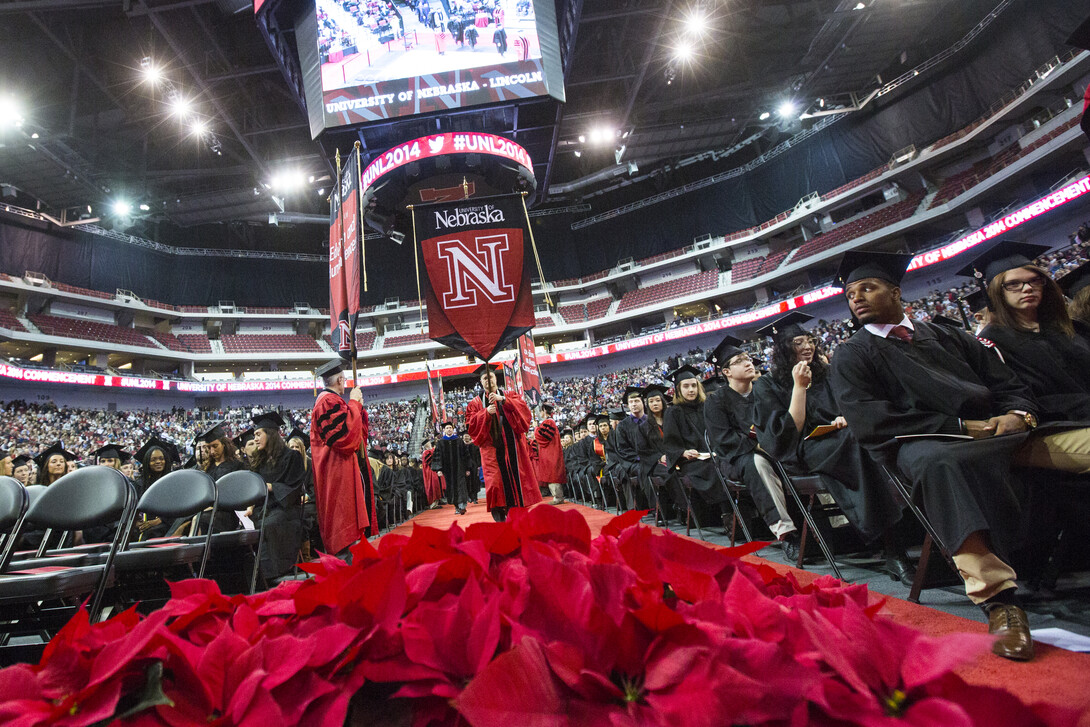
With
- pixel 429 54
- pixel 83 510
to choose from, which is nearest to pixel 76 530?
pixel 83 510

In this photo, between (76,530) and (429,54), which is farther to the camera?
(429,54)

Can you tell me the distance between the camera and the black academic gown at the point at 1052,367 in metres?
2.35

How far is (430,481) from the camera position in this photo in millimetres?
13375

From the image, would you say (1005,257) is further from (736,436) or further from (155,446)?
(155,446)

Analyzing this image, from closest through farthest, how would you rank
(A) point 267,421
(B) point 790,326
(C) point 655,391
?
(B) point 790,326 → (A) point 267,421 → (C) point 655,391

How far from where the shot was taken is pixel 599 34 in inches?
646

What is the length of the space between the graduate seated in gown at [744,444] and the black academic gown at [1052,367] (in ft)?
4.99

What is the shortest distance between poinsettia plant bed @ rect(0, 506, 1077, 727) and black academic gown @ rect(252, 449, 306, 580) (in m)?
4.14

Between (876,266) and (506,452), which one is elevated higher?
(876,266)

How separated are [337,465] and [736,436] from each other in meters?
3.65

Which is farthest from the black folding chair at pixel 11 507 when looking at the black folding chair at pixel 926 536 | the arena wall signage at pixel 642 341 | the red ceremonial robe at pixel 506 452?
the arena wall signage at pixel 642 341

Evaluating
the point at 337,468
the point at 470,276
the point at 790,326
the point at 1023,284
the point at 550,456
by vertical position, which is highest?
the point at 470,276

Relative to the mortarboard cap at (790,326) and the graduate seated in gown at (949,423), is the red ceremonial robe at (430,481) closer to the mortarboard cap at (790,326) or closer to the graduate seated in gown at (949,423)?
the mortarboard cap at (790,326)

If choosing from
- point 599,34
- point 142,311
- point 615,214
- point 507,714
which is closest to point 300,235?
point 142,311
